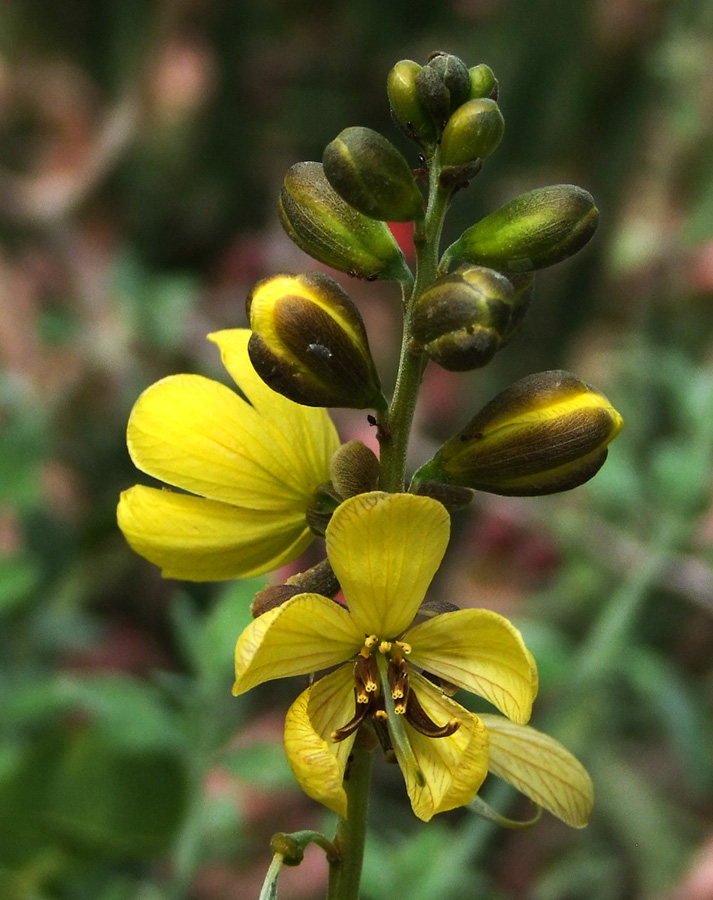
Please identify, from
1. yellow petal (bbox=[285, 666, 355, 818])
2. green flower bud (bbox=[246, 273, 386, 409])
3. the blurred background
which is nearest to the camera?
yellow petal (bbox=[285, 666, 355, 818])

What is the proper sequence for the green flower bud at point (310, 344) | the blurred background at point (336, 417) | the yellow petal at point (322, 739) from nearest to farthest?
the yellow petal at point (322, 739) < the green flower bud at point (310, 344) < the blurred background at point (336, 417)

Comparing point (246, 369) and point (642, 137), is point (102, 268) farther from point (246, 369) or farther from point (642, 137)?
point (246, 369)

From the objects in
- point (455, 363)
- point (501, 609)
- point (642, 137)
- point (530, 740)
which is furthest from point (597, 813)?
point (642, 137)

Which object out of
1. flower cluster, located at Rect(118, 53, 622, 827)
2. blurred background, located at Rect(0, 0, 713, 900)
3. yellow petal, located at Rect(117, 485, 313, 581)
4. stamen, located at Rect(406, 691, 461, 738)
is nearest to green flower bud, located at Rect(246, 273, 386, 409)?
flower cluster, located at Rect(118, 53, 622, 827)

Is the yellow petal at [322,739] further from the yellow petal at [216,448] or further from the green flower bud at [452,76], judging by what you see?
the green flower bud at [452,76]

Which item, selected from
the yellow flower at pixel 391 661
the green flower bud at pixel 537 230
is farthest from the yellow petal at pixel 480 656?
the green flower bud at pixel 537 230

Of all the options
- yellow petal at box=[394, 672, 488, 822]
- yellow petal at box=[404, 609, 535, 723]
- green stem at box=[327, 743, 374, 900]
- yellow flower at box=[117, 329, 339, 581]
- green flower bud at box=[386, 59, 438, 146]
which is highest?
green flower bud at box=[386, 59, 438, 146]

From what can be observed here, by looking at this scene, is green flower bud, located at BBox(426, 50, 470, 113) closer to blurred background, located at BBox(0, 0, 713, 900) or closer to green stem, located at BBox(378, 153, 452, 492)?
green stem, located at BBox(378, 153, 452, 492)
